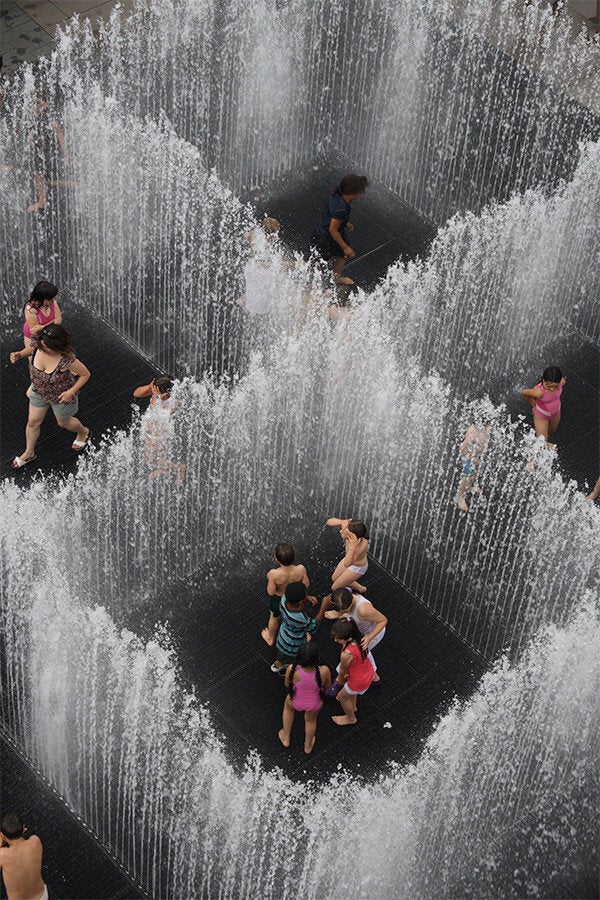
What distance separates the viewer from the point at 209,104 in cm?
2036

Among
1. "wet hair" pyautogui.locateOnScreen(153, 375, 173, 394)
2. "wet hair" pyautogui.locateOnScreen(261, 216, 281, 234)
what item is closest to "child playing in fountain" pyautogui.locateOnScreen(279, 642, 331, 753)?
"wet hair" pyautogui.locateOnScreen(153, 375, 173, 394)

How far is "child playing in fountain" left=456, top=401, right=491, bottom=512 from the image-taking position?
1548cm

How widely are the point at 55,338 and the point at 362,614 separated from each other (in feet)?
12.7

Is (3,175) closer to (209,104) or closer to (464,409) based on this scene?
(209,104)

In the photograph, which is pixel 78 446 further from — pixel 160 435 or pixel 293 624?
pixel 293 624

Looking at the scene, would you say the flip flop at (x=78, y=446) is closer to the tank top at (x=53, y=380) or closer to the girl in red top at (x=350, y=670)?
the tank top at (x=53, y=380)

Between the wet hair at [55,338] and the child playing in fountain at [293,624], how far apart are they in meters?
3.21

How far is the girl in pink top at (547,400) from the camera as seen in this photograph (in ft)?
51.3

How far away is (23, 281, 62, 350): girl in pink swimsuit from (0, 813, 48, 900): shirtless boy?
16.9 feet

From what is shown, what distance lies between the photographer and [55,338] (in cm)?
1481

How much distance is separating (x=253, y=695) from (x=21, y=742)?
2.08m

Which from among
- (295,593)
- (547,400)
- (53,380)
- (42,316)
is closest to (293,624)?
(295,593)

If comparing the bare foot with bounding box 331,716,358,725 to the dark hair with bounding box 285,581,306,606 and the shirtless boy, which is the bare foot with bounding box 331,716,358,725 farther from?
the shirtless boy

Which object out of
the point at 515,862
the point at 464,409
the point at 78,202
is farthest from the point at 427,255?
the point at 515,862
